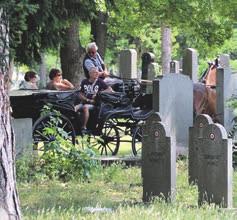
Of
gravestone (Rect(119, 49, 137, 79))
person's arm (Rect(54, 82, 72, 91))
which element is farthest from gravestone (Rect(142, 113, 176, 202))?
gravestone (Rect(119, 49, 137, 79))

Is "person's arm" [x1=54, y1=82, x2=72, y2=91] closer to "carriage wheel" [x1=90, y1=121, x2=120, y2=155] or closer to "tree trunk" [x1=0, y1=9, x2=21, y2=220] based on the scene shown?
"carriage wheel" [x1=90, y1=121, x2=120, y2=155]

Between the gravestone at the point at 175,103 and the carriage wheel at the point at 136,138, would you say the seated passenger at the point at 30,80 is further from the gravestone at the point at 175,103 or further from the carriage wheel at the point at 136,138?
the gravestone at the point at 175,103

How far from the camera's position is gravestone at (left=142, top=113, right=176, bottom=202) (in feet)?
27.7

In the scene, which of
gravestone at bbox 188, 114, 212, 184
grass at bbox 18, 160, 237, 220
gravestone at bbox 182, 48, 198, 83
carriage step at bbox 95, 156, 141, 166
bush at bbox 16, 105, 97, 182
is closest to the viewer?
grass at bbox 18, 160, 237, 220

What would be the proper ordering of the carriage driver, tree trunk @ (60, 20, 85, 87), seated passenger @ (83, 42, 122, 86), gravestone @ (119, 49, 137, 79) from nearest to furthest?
the carriage driver, seated passenger @ (83, 42, 122, 86), tree trunk @ (60, 20, 85, 87), gravestone @ (119, 49, 137, 79)

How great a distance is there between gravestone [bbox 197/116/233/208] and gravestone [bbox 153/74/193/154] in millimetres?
4184

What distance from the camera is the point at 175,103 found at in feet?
43.6

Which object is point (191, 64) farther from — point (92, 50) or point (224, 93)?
point (92, 50)

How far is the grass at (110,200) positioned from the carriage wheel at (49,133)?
3.38 ft

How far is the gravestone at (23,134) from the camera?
11.8 m

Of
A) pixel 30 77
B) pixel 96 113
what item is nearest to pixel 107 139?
pixel 96 113

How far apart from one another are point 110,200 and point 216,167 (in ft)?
4.69

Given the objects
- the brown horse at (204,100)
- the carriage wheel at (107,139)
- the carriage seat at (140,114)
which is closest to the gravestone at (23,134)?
the carriage wheel at (107,139)

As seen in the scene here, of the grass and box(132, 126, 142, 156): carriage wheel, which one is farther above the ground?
box(132, 126, 142, 156): carriage wheel
